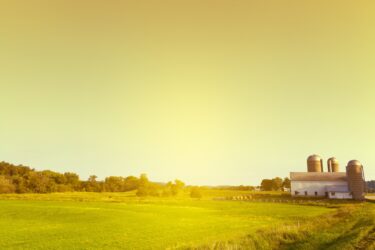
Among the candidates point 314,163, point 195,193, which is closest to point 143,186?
point 195,193

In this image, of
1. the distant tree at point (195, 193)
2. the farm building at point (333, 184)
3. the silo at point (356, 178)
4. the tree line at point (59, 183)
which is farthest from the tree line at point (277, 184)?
the silo at point (356, 178)

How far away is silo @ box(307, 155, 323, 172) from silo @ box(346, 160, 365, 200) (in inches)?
691

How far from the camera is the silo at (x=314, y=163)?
124 m

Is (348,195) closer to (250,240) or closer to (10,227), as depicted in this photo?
(250,240)

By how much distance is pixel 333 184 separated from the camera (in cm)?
10756

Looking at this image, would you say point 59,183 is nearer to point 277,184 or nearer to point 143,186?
point 143,186

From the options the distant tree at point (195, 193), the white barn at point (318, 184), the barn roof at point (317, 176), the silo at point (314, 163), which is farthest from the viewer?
the distant tree at point (195, 193)

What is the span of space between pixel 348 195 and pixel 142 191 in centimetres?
8876

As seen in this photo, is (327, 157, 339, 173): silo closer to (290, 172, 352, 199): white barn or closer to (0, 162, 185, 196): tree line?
(290, 172, 352, 199): white barn

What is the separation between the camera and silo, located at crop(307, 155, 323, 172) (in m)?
124

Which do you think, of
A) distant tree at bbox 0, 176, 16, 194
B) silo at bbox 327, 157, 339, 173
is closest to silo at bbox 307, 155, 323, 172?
silo at bbox 327, 157, 339, 173

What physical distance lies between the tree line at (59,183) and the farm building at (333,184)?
209 ft

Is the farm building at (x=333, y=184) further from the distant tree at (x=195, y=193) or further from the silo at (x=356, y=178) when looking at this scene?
the distant tree at (x=195, y=193)

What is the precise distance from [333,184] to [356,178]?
23.8 feet
